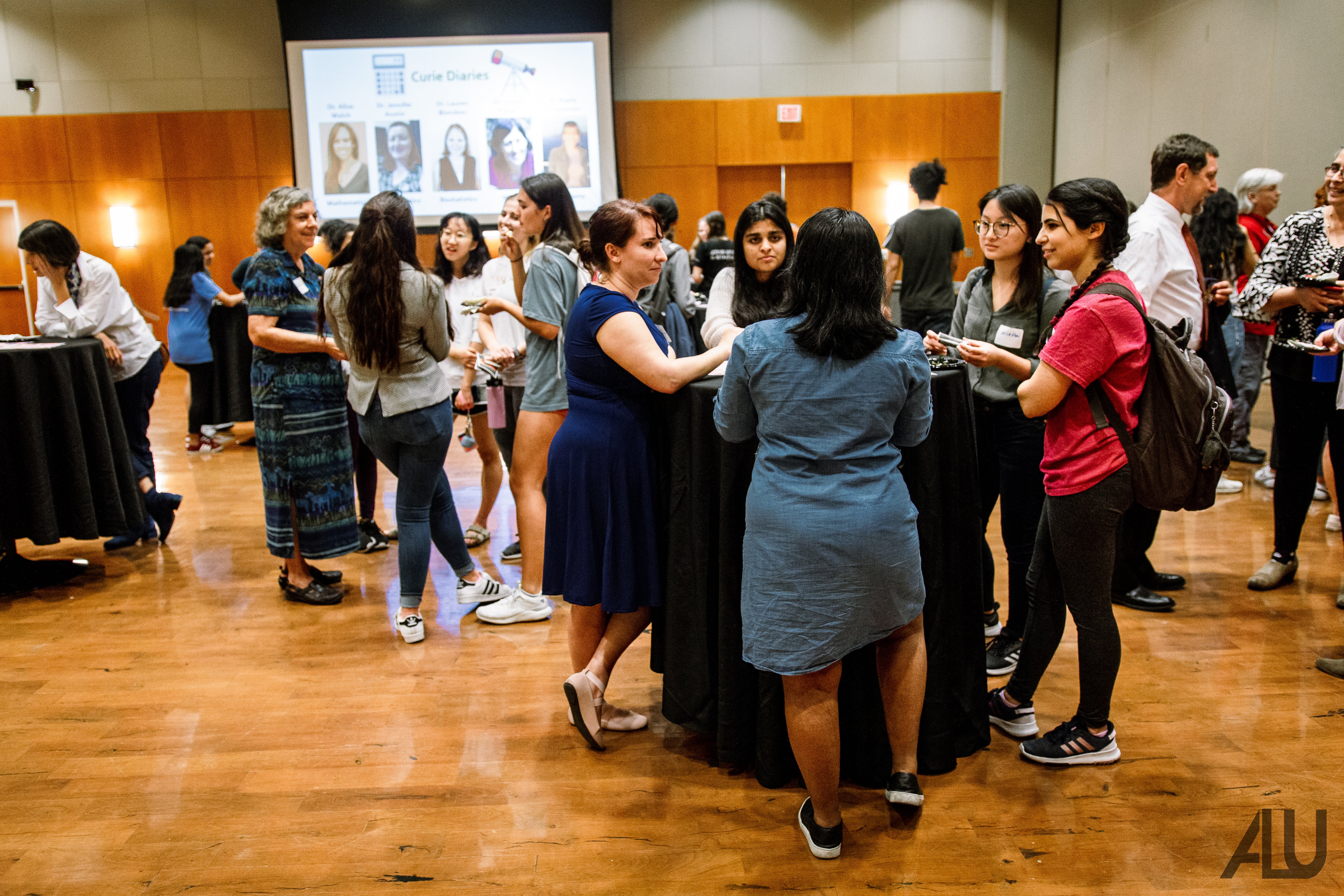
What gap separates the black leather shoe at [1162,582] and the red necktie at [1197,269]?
0.90 metres

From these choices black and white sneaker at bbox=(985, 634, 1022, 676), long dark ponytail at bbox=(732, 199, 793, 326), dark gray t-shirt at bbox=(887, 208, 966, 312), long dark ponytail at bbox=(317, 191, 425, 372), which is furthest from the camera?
dark gray t-shirt at bbox=(887, 208, 966, 312)

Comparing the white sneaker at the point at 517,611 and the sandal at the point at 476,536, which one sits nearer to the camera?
the white sneaker at the point at 517,611

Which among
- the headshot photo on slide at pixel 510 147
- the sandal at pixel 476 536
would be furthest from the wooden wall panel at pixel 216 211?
the sandal at pixel 476 536

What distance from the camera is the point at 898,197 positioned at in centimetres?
1084

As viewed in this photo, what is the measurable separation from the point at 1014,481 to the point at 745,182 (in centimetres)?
890

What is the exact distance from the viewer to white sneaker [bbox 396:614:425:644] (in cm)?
324

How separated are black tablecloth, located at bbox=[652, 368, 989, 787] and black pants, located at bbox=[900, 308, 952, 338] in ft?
11.7

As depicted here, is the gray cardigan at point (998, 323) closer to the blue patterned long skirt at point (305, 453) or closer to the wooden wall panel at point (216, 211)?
the blue patterned long skirt at point (305, 453)

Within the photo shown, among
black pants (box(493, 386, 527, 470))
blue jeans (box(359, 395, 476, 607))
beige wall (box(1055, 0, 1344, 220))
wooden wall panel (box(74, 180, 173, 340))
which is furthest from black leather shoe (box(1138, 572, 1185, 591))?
wooden wall panel (box(74, 180, 173, 340))

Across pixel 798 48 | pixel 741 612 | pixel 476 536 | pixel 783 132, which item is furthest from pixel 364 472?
pixel 798 48

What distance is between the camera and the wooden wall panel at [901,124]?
10.7 m

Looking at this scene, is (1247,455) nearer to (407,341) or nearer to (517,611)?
(517,611)

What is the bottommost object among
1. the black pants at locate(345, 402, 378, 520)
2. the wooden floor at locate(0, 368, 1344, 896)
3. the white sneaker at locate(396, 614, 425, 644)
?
the wooden floor at locate(0, 368, 1344, 896)

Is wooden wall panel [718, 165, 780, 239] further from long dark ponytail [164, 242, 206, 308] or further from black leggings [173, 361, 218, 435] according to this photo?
black leggings [173, 361, 218, 435]
